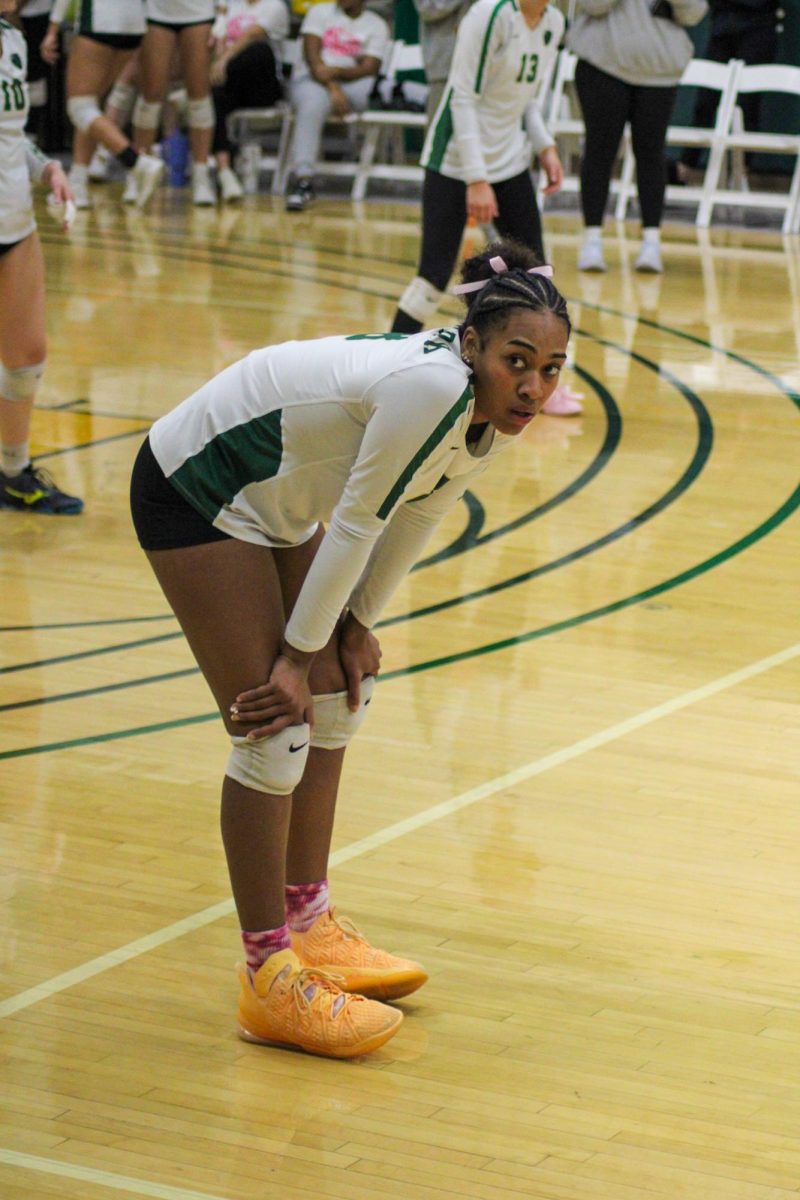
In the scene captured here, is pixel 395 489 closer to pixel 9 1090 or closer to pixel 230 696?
pixel 230 696

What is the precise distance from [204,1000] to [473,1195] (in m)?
0.67

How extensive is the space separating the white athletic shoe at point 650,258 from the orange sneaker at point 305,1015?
7.97 meters

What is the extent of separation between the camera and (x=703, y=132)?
469 inches

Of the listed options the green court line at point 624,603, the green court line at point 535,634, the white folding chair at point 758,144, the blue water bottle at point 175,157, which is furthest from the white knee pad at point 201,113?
the green court line at point 624,603

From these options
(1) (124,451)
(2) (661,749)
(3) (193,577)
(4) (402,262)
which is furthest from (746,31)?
(3) (193,577)

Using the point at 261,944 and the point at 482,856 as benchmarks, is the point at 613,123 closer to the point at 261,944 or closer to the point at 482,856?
the point at 482,856

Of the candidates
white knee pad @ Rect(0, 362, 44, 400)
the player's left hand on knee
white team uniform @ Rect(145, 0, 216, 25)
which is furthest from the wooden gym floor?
white team uniform @ Rect(145, 0, 216, 25)

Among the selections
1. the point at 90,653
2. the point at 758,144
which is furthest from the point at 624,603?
the point at 758,144

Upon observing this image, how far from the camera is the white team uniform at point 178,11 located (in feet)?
37.0

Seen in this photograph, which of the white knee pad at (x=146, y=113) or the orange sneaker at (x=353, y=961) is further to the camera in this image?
the white knee pad at (x=146, y=113)

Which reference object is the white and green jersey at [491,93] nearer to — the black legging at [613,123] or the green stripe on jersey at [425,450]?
the black legging at [613,123]

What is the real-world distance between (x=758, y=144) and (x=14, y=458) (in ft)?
24.2

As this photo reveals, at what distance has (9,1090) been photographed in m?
2.53

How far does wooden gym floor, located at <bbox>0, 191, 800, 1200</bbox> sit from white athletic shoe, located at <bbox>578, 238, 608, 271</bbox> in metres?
3.45
